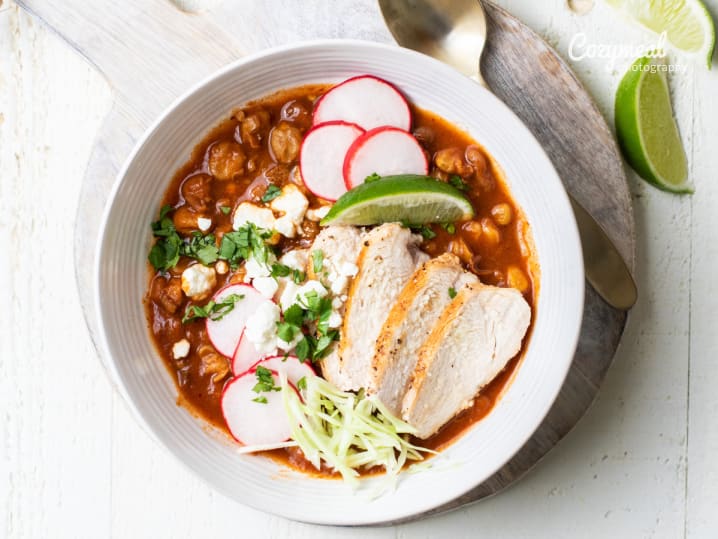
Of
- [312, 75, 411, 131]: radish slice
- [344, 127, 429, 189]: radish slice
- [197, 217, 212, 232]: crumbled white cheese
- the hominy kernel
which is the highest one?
[312, 75, 411, 131]: radish slice

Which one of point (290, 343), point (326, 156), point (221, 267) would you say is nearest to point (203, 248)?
point (221, 267)

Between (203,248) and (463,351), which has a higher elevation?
(203,248)

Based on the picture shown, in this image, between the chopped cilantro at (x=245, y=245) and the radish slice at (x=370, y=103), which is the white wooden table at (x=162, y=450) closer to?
the radish slice at (x=370, y=103)

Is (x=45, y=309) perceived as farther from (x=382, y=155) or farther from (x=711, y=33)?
(x=711, y=33)

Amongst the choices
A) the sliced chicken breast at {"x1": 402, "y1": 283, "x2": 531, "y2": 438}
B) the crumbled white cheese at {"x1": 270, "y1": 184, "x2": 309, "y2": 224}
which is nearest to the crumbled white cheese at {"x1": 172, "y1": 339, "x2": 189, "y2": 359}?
the crumbled white cheese at {"x1": 270, "y1": 184, "x2": 309, "y2": 224}

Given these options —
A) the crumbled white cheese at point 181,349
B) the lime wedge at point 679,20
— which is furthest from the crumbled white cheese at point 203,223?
the lime wedge at point 679,20

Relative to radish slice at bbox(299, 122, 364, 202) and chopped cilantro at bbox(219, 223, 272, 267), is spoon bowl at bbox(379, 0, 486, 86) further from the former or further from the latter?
chopped cilantro at bbox(219, 223, 272, 267)
